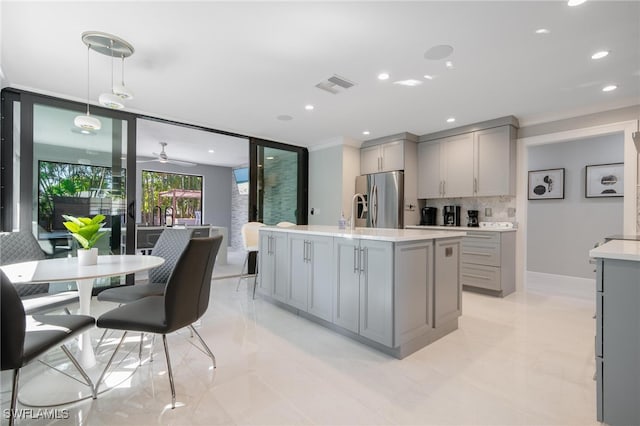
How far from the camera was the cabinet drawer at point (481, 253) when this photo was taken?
3.88 m

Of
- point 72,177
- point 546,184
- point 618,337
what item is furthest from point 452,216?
point 72,177

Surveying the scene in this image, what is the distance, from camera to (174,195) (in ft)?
27.6

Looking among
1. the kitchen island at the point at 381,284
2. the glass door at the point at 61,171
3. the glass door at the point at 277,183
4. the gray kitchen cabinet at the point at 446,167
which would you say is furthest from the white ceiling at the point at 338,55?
the kitchen island at the point at 381,284

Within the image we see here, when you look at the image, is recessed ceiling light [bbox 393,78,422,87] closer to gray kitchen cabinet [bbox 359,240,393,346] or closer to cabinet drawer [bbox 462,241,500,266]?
gray kitchen cabinet [bbox 359,240,393,346]

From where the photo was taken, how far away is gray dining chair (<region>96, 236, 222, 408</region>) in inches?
63.8

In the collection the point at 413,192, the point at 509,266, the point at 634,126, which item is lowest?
the point at 509,266

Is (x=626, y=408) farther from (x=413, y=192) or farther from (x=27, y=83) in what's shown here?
(x=27, y=83)

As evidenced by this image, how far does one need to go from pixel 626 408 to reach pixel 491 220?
3445 millimetres

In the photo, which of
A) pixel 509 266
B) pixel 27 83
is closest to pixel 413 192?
pixel 509 266

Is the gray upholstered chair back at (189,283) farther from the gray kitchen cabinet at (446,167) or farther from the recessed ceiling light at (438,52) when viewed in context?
the gray kitchen cabinet at (446,167)

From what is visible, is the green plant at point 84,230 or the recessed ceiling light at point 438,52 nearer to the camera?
the green plant at point 84,230

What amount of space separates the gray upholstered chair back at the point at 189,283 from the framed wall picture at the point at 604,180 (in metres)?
5.51

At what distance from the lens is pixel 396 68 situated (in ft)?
8.99

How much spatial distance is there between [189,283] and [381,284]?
1336mm
